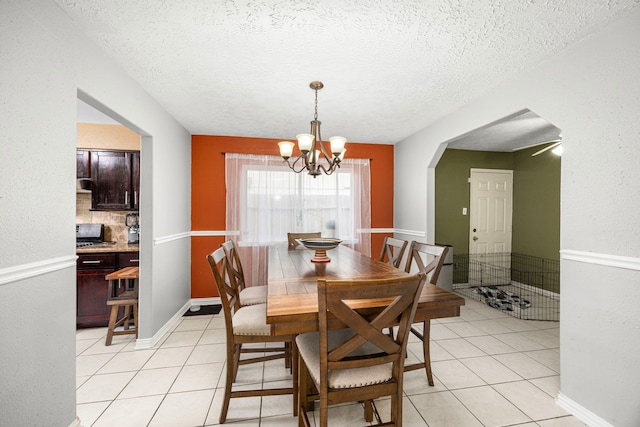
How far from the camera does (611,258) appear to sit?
5.13ft

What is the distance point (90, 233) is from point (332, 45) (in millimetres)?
3690

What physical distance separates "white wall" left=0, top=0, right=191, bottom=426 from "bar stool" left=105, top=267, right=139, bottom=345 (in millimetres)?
1140

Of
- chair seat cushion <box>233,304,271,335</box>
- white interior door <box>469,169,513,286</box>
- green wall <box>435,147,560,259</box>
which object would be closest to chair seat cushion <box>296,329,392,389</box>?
chair seat cushion <box>233,304,271,335</box>

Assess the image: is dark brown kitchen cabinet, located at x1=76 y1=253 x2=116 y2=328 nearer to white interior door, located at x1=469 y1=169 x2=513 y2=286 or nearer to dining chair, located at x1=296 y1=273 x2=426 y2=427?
dining chair, located at x1=296 y1=273 x2=426 y2=427

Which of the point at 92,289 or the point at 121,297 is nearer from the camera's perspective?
the point at 121,297

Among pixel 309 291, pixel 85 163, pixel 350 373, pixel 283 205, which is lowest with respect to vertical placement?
pixel 350 373

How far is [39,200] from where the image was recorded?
1.35 meters

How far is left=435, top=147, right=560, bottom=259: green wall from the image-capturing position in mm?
4359

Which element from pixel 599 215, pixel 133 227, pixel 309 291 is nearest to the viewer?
pixel 309 291

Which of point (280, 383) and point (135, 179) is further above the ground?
point (135, 179)

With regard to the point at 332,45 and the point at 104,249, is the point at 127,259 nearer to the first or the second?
the point at 104,249

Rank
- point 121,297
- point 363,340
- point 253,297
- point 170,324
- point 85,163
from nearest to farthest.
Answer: point 363,340
point 253,297
point 121,297
point 170,324
point 85,163

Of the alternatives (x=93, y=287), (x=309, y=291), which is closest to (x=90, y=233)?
(x=93, y=287)

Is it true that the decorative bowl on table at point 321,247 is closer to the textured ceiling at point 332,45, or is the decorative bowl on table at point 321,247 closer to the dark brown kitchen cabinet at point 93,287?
the textured ceiling at point 332,45
